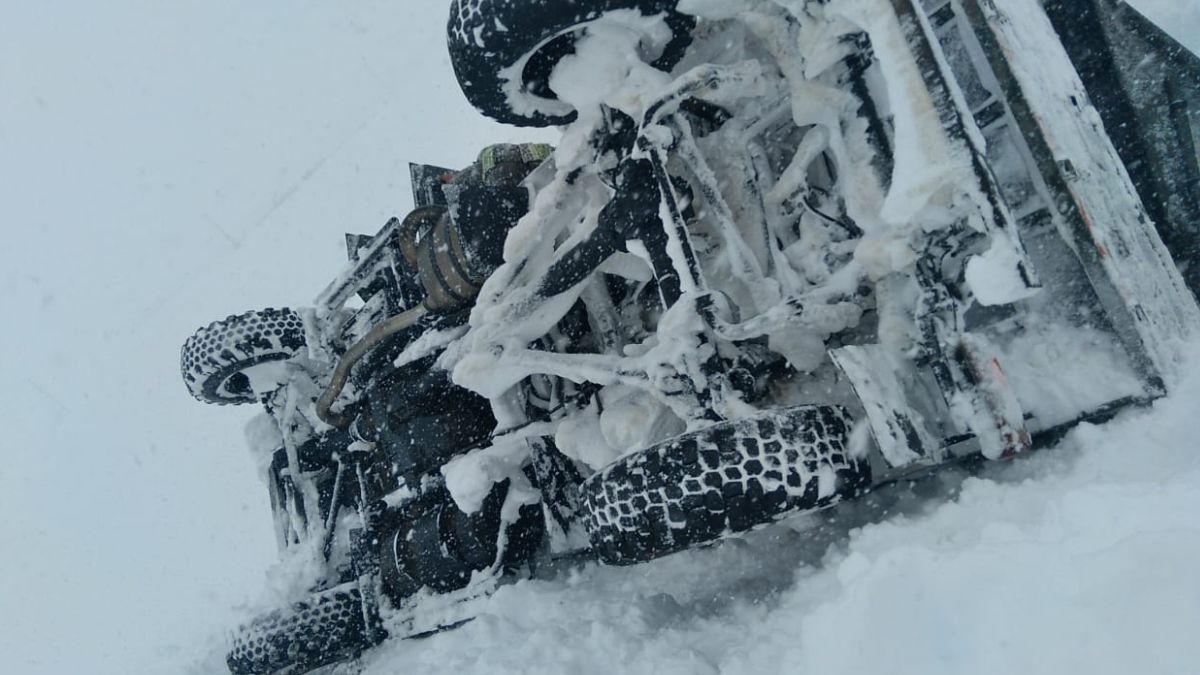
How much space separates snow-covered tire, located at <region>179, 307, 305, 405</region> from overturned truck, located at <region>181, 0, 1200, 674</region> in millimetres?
1288

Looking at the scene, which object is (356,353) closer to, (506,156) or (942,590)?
(506,156)

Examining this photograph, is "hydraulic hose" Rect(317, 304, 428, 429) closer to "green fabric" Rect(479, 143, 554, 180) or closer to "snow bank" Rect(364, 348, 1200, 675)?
"green fabric" Rect(479, 143, 554, 180)

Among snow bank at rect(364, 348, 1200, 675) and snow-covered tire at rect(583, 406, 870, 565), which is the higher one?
snow-covered tire at rect(583, 406, 870, 565)

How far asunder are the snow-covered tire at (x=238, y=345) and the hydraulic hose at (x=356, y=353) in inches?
43.7

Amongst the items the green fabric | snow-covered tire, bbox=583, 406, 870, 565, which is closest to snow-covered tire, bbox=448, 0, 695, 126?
the green fabric

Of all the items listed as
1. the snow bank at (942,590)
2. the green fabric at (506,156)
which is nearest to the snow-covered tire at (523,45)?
the green fabric at (506,156)

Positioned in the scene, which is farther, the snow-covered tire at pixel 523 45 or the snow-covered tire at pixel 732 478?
the snow-covered tire at pixel 523 45

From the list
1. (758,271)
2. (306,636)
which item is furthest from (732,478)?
(306,636)

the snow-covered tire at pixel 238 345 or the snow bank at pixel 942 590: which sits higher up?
the snow-covered tire at pixel 238 345

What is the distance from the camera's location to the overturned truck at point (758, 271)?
7.16ft

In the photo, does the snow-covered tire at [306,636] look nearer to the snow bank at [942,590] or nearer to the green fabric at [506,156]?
the snow bank at [942,590]

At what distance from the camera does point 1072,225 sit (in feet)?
7.67

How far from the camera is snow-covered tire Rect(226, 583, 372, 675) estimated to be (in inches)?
175

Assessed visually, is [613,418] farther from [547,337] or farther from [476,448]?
[476,448]
